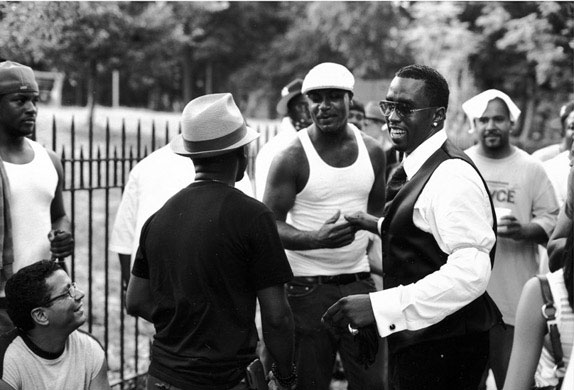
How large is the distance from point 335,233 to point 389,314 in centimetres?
115

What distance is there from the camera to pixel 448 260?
3.16 meters

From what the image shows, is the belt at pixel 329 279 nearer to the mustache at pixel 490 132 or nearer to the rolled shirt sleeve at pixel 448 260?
the mustache at pixel 490 132

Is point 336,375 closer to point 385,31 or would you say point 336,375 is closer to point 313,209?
point 313,209

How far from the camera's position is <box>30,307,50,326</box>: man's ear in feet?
12.5

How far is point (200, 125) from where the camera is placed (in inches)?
134

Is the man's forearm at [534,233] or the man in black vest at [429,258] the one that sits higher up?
the man in black vest at [429,258]

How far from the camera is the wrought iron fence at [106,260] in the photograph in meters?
5.80

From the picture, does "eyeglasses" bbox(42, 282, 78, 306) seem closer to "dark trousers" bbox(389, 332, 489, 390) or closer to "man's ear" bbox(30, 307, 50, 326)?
"man's ear" bbox(30, 307, 50, 326)

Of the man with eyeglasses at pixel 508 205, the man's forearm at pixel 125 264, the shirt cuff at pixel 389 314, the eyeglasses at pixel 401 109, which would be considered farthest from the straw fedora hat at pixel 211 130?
the man with eyeglasses at pixel 508 205

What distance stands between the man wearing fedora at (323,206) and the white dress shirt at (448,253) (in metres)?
1.55

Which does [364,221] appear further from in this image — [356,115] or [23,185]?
[356,115]

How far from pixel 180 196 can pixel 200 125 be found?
34 cm

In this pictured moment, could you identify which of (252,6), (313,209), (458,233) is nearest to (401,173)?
(458,233)

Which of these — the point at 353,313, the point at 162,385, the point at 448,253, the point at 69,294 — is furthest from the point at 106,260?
the point at 448,253
